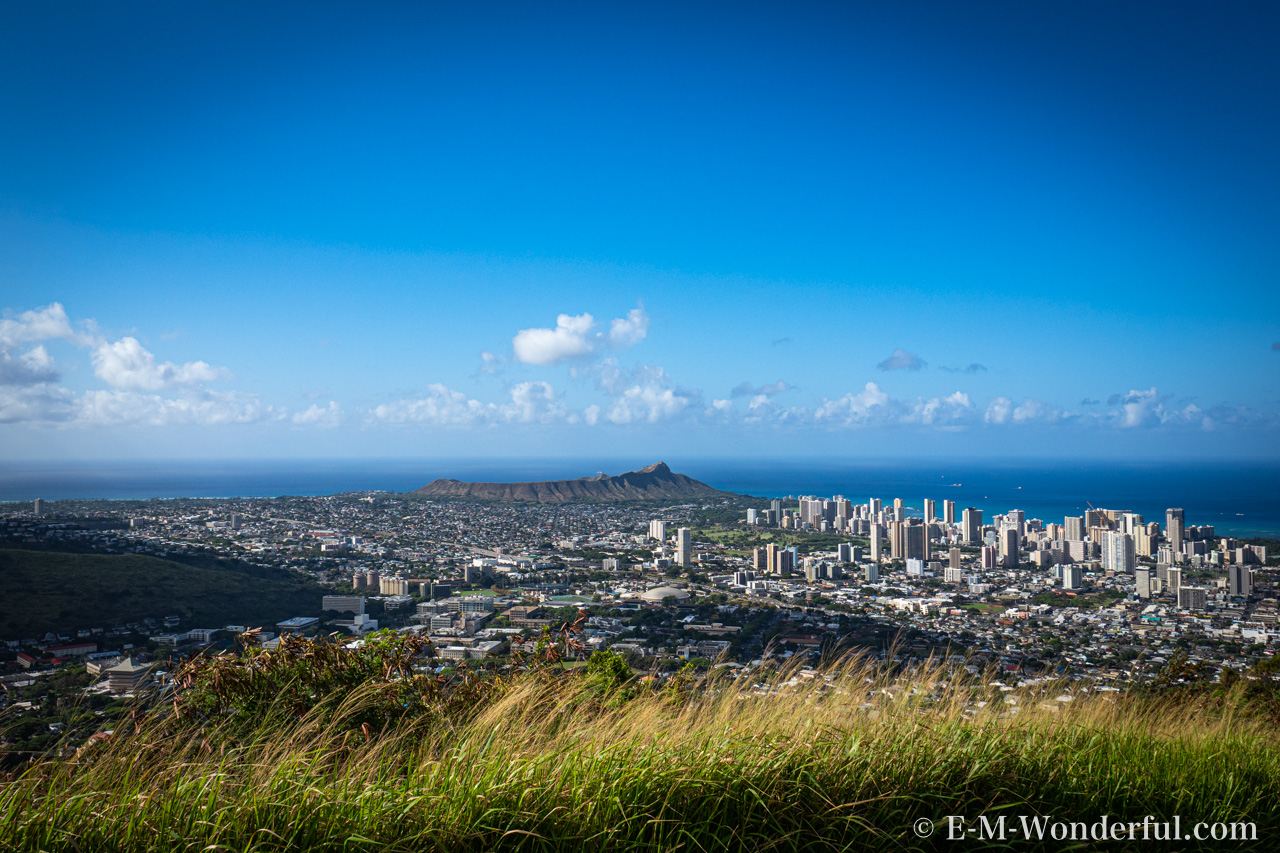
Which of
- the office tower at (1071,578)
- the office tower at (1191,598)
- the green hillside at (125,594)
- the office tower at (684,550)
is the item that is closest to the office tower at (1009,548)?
the office tower at (1071,578)

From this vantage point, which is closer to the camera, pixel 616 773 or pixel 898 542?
pixel 616 773

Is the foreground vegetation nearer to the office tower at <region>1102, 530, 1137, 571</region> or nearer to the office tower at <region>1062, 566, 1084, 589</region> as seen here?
the office tower at <region>1062, 566, 1084, 589</region>

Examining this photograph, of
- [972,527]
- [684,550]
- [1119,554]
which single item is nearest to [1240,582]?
[1119,554]

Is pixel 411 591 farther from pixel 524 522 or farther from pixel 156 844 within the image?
pixel 524 522

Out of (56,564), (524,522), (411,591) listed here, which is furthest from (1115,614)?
(524,522)

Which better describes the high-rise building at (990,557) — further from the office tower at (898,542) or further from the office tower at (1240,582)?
the office tower at (1240,582)

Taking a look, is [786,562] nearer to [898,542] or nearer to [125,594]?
[898,542]
